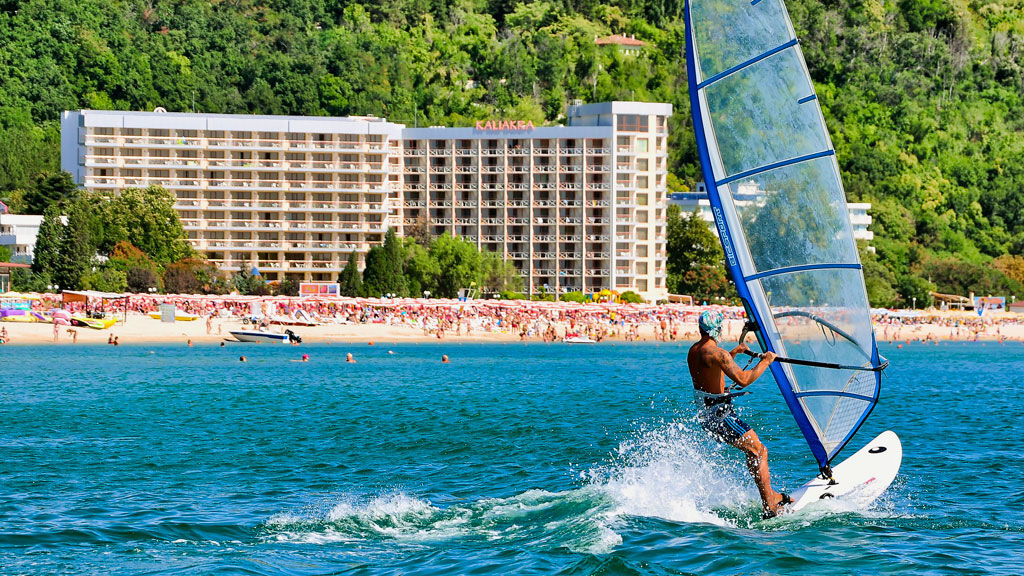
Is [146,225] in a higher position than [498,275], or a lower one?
higher

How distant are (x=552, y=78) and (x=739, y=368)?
488ft

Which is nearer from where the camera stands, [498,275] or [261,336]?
[261,336]

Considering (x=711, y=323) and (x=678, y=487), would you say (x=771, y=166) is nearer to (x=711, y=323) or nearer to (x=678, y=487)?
(x=711, y=323)

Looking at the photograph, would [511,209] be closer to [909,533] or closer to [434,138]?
[434,138]

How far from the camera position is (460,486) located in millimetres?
19859

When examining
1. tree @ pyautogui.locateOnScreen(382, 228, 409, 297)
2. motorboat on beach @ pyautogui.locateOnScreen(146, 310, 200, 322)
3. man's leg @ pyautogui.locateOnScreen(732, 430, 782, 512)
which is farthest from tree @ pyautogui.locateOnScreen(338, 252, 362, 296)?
man's leg @ pyautogui.locateOnScreen(732, 430, 782, 512)

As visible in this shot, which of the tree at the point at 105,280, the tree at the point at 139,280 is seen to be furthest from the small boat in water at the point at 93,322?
the tree at the point at 139,280

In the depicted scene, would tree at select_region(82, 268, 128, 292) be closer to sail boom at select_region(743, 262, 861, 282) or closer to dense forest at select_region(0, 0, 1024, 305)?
dense forest at select_region(0, 0, 1024, 305)

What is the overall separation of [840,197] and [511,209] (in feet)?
341

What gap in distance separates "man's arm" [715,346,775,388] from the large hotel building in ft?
331

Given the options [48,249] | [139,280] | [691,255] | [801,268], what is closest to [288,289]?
[139,280]

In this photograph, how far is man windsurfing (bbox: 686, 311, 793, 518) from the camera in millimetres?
13812

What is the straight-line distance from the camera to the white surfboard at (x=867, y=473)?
1555 centimetres

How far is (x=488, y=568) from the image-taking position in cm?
1369
